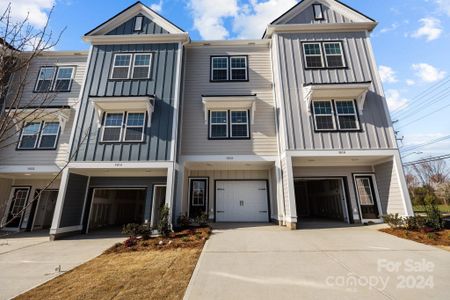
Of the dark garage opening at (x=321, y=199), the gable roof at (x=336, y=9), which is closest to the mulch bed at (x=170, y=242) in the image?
the dark garage opening at (x=321, y=199)

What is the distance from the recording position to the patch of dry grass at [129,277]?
A: 3789mm

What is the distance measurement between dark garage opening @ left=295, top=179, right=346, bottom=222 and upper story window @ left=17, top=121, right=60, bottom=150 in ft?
45.9

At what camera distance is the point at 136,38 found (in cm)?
1128

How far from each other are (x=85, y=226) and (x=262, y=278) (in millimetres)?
9763

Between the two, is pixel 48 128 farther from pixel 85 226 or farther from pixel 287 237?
pixel 287 237

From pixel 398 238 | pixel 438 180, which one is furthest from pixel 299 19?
pixel 438 180

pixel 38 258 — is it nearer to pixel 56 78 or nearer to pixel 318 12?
pixel 56 78

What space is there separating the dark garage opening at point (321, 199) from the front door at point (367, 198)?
81 cm

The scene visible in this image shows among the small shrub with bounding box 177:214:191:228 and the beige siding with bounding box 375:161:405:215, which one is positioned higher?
the beige siding with bounding box 375:161:405:215

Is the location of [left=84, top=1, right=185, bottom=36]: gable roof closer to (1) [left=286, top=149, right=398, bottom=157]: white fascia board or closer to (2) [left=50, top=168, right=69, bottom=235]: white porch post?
(2) [left=50, top=168, right=69, bottom=235]: white porch post

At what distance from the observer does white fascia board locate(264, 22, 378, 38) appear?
1113 cm

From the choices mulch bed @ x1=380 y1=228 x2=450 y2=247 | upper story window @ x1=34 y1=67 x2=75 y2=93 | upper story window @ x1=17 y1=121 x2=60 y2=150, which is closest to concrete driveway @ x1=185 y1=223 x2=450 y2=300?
mulch bed @ x1=380 y1=228 x2=450 y2=247

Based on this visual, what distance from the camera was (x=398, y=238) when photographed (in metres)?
7.05

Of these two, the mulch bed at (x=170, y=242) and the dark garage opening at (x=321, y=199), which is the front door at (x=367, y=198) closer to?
the dark garage opening at (x=321, y=199)
